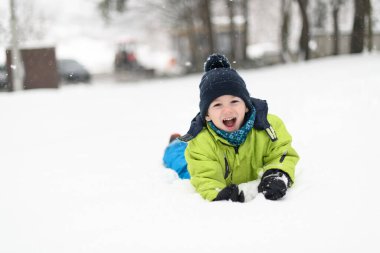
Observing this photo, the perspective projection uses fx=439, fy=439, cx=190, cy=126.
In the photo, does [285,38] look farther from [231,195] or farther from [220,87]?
[231,195]

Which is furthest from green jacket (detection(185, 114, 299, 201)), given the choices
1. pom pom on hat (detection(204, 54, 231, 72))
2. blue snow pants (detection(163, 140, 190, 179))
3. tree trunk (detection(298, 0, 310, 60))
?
tree trunk (detection(298, 0, 310, 60))

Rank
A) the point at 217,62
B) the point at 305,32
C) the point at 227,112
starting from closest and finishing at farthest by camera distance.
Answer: the point at 227,112 → the point at 217,62 → the point at 305,32

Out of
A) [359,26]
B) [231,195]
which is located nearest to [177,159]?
[231,195]

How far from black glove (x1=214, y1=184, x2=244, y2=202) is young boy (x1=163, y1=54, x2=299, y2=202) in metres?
0.10

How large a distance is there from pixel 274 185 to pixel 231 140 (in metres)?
0.41

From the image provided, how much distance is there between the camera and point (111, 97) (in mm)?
10055

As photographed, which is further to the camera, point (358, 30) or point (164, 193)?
point (358, 30)

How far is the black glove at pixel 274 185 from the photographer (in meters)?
2.24

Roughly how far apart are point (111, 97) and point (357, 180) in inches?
318

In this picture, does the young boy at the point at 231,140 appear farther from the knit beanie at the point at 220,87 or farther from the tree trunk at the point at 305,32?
the tree trunk at the point at 305,32

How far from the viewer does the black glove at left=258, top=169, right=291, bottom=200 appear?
224cm

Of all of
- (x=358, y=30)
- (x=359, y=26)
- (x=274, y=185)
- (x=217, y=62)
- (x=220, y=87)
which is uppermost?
(x=359, y=26)

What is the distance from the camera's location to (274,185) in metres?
2.25

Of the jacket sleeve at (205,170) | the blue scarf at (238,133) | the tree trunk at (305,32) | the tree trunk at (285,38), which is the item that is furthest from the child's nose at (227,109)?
the tree trunk at (285,38)
